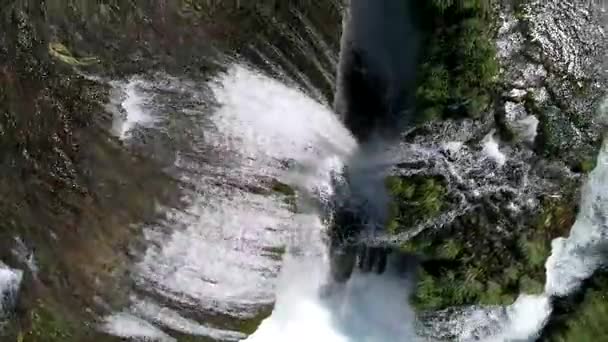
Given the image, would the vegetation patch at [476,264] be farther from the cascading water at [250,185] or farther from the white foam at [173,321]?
the white foam at [173,321]

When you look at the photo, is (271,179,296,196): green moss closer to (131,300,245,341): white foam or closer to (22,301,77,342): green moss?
(131,300,245,341): white foam

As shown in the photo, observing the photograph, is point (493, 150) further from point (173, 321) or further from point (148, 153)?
point (173, 321)

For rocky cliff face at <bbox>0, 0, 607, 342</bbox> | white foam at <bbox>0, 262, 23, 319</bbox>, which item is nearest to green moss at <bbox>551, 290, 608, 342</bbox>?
rocky cliff face at <bbox>0, 0, 607, 342</bbox>

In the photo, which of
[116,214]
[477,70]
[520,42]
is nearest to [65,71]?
[116,214]

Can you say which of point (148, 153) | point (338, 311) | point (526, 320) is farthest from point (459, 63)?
point (148, 153)

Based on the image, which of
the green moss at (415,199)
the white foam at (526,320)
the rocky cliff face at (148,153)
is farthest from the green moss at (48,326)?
the white foam at (526,320)

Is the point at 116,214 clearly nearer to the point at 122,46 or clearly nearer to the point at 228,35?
the point at 122,46

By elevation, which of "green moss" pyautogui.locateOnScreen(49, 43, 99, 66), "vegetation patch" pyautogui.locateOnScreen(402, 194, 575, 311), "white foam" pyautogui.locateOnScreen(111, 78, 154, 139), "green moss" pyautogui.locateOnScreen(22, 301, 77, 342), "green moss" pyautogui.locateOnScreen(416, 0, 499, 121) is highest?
"green moss" pyautogui.locateOnScreen(416, 0, 499, 121)
